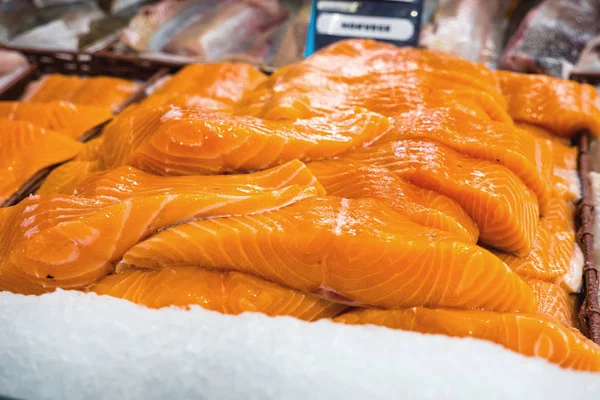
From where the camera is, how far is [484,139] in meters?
2.22

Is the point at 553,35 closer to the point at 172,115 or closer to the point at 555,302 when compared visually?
the point at 555,302

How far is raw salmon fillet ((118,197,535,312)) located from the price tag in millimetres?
2147

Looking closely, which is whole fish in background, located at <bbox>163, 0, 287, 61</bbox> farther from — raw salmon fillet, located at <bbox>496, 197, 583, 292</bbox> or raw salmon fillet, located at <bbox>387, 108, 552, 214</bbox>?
raw salmon fillet, located at <bbox>496, 197, 583, 292</bbox>

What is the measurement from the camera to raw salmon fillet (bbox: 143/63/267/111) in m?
2.80

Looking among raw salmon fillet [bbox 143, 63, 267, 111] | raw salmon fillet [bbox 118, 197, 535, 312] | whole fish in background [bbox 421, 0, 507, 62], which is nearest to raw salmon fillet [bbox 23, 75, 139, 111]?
raw salmon fillet [bbox 143, 63, 267, 111]

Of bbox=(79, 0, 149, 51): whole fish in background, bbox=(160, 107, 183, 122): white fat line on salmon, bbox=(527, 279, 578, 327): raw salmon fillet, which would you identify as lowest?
bbox=(527, 279, 578, 327): raw salmon fillet

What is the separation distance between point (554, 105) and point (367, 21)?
139cm

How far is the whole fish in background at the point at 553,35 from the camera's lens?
12.5 feet

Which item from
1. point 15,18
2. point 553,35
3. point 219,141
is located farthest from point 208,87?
point 15,18

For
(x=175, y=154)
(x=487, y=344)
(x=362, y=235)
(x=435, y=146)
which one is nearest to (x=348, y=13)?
(x=435, y=146)

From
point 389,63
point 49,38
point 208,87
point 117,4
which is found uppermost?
point 389,63

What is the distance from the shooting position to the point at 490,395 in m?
1.37

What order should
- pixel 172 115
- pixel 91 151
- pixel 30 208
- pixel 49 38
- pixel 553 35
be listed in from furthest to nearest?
pixel 49 38
pixel 553 35
pixel 91 151
pixel 172 115
pixel 30 208

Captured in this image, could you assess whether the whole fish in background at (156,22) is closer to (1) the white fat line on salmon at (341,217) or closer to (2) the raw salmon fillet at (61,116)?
(2) the raw salmon fillet at (61,116)
